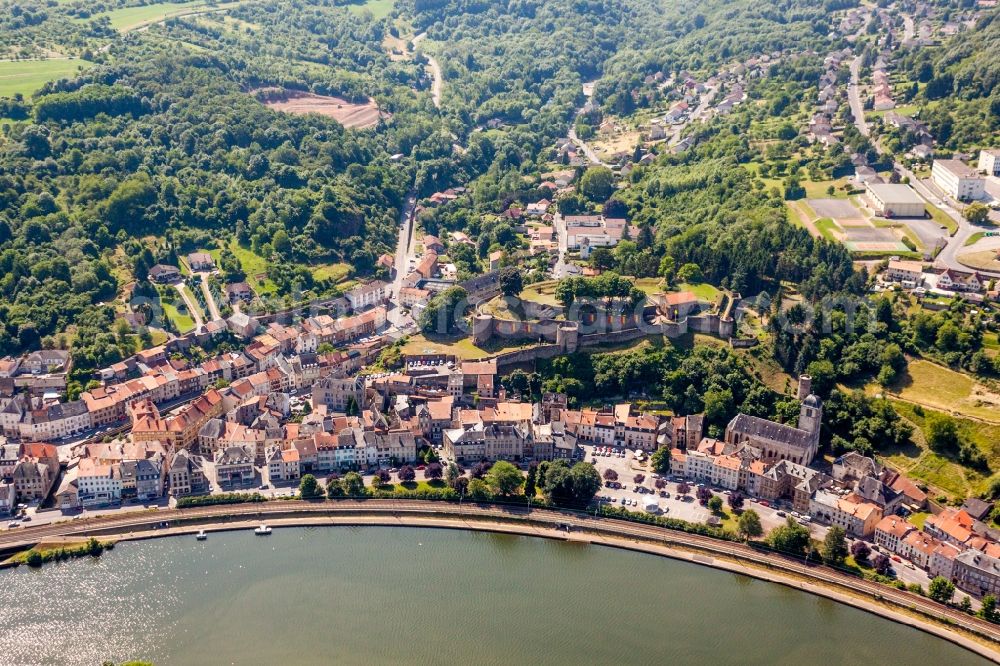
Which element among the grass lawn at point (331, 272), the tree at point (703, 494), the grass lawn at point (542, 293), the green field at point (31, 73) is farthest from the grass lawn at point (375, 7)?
the tree at point (703, 494)

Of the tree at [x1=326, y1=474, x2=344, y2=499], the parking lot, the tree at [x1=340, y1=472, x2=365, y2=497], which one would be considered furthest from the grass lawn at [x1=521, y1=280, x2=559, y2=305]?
the tree at [x1=326, y1=474, x2=344, y2=499]

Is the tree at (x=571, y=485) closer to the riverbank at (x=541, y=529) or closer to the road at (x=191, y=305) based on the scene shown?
the riverbank at (x=541, y=529)

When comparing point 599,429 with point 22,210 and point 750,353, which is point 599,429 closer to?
point 750,353

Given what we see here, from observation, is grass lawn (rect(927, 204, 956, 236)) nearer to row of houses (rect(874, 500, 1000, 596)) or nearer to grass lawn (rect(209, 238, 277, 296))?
row of houses (rect(874, 500, 1000, 596))

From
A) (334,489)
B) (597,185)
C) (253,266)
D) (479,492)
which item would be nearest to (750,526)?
(479,492)

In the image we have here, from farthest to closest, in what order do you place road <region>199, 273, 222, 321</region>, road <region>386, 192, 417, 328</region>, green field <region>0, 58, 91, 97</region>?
green field <region>0, 58, 91, 97</region> → road <region>386, 192, 417, 328</region> → road <region>199, 273, 222, 321</region>

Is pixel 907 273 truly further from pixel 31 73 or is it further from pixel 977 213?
pixel 31 73
